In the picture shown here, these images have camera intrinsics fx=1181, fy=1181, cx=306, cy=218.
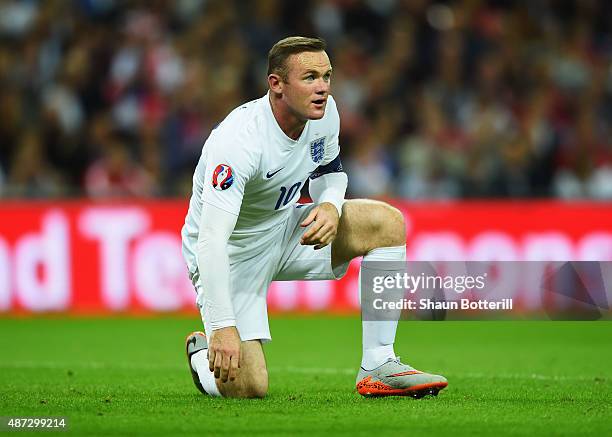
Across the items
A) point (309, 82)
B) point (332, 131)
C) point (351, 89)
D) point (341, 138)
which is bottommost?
point (332, 131)

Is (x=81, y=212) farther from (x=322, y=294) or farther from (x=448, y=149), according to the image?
(x=448, y=149)

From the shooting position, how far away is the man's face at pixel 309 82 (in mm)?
6156

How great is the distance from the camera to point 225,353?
225 inches

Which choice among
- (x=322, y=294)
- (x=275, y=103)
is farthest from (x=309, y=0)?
(x=275, y=103)

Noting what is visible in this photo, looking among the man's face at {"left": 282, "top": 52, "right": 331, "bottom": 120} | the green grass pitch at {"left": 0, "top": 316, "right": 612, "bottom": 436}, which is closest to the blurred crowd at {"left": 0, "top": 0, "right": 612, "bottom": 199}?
the green grass pitch at {"left": 0, "top": 316, "right": 612, "bottom": 436}

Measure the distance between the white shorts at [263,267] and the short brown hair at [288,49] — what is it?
1008 millimetres

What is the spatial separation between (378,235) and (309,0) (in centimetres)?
941

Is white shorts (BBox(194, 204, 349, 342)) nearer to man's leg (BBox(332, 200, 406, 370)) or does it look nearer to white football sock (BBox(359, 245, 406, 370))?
man's leg (BBox(332, 200, 406, 370))

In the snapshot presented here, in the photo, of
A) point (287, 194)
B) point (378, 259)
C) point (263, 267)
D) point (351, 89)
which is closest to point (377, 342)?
point (378, 259)

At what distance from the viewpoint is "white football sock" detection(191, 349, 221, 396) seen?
6500mm

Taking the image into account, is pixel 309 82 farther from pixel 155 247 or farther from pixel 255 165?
pixel 155 247

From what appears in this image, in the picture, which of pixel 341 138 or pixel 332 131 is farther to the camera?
pixel 341 138

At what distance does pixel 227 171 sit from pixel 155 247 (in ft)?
21.8

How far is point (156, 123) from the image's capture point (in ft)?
45.1
